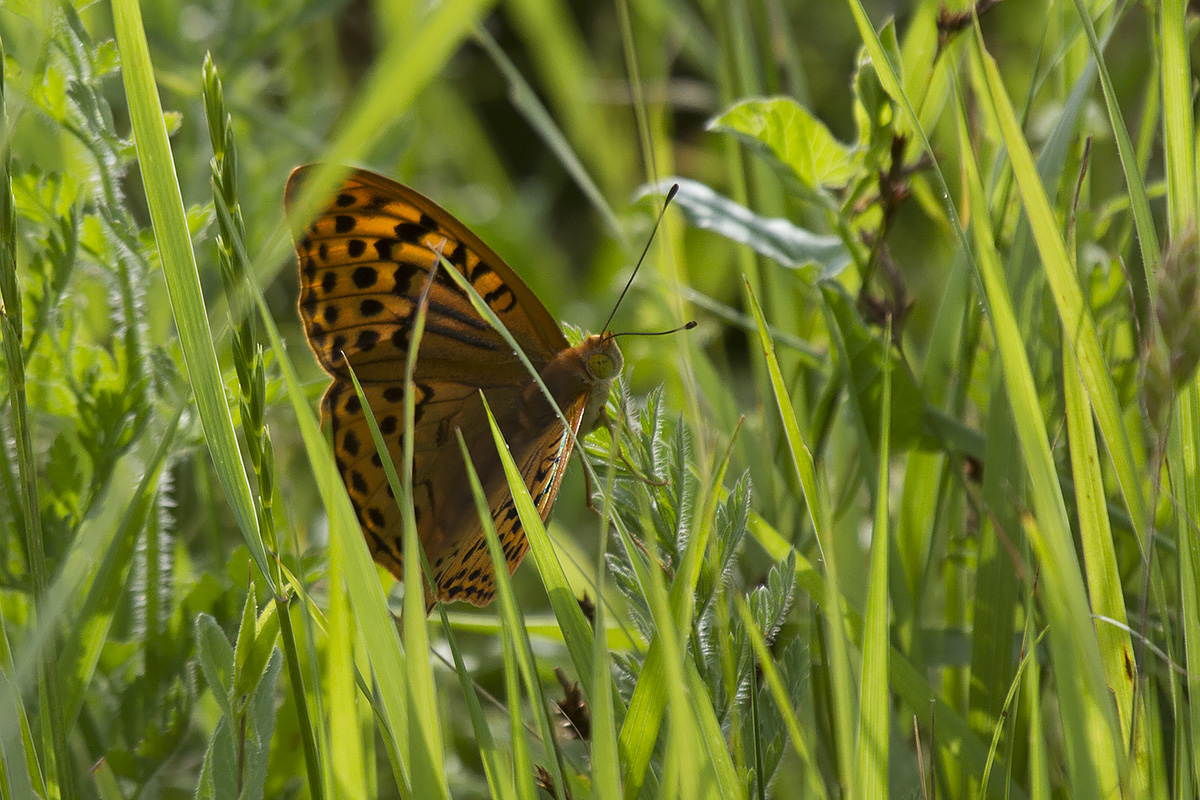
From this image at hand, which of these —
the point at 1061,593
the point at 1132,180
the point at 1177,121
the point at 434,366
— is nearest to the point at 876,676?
the point at 1061,593

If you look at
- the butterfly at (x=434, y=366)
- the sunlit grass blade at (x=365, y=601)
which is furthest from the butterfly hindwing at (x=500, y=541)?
the sunlit grass blade at (x=365, y=601)

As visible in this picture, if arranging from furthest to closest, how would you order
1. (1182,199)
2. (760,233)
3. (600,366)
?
1. (760,233)
2. (600,366)
3. (1182,199)

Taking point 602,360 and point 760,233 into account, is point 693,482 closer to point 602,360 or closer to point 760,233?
point 602,360

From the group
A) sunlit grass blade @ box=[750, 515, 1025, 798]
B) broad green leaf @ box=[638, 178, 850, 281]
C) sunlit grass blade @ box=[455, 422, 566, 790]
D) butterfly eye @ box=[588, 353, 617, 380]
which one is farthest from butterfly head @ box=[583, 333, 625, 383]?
sunlit grass blade @ box=[455, 422, 566, 790]

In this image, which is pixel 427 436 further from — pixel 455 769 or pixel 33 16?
pixel 33 16

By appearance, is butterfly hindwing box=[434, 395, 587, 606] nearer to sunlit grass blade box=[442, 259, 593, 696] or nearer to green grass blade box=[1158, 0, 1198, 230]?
sunlit grass blade box=[442, 259, 593, 696]

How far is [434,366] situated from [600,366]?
12.6 inches

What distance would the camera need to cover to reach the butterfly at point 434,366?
1304 millimetres

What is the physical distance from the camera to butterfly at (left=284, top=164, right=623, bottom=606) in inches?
51.3

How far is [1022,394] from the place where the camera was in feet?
2.81

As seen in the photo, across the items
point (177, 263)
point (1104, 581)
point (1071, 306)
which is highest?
point (177, 263)

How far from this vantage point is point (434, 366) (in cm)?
153

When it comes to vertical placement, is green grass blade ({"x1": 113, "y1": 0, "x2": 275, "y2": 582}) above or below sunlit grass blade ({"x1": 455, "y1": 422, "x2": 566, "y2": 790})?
above

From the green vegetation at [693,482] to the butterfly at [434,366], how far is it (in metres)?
0.06
